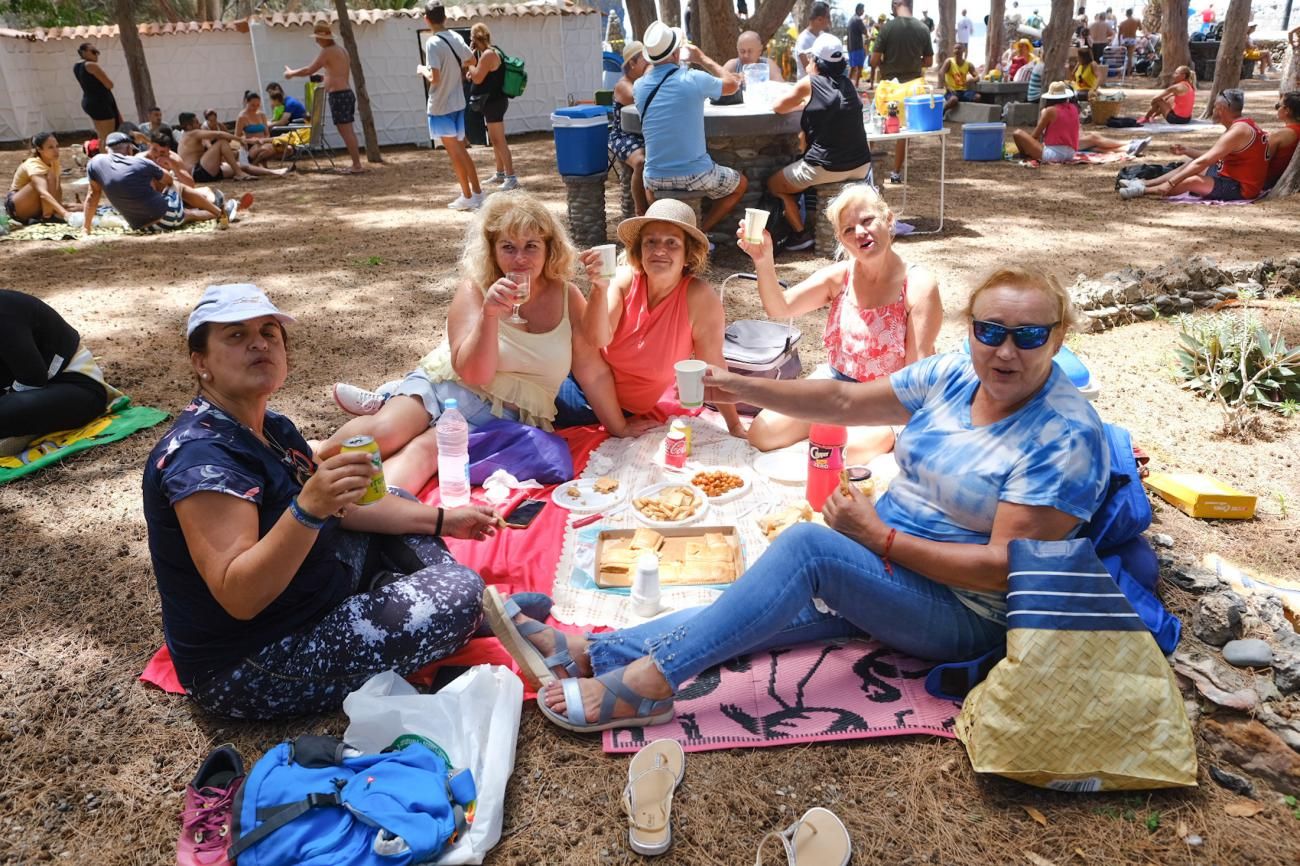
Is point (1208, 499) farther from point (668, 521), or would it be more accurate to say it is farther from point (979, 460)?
point (668, 521)

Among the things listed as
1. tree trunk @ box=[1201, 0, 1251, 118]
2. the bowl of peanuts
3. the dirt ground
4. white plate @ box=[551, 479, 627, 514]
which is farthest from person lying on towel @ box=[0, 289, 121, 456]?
tree trunk @ box=[1201, 0, 1251, 118]

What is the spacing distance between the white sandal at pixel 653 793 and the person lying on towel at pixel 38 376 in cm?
397

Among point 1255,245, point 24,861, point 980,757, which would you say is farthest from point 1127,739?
point 1255,245

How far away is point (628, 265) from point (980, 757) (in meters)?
2.87

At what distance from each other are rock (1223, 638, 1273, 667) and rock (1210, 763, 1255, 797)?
1.29 ft

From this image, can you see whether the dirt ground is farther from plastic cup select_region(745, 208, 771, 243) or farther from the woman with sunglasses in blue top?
plastic cup select_region(745, 208, 771, 243)

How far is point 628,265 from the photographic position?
4.39 metres

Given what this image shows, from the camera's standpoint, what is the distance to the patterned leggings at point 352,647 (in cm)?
257

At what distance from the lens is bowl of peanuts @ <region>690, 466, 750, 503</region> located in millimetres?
3848

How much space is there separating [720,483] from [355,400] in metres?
1.94

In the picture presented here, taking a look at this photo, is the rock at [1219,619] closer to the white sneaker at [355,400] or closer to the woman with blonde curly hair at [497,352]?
the woman with blonde curly hair at [497,352]

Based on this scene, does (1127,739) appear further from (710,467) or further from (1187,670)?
(710,467)

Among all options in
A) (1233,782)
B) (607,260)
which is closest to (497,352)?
(607,260)

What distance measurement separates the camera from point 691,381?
10.8 feet
